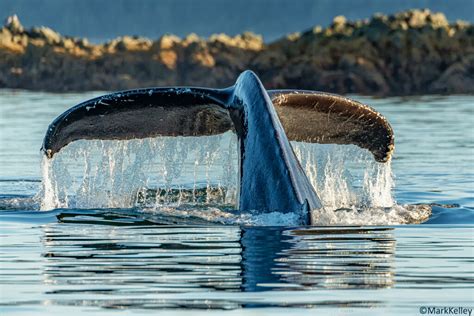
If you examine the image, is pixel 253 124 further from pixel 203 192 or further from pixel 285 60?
pixel 285 60

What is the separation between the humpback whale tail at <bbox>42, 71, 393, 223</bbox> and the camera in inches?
516

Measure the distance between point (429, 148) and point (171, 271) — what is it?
15245 mm

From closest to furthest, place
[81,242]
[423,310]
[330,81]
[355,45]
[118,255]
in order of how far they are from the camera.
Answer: [423,310], [118,255], [81,242], [330,81], [355,45]

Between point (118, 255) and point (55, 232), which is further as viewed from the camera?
point (55, 232)

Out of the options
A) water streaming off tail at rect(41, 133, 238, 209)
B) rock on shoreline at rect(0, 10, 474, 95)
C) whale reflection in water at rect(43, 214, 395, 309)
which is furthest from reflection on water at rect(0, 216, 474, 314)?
rock on shoreline at rect(0, 10, 474, 95)

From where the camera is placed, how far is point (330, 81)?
54.7 metres

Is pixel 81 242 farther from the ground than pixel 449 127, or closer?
closer

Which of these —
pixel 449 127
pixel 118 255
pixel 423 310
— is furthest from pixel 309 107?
pixel 449 127

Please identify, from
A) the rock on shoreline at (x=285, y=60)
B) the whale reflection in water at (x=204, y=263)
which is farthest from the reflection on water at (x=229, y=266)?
the rock on shoreline at (x=285, y=60)

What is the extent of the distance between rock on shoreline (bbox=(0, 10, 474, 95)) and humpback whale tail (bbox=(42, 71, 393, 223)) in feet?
123

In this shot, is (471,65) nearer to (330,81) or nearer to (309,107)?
(330,81)

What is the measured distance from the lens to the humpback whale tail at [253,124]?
43.0ft

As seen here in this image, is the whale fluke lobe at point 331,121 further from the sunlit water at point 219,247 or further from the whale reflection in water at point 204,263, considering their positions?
the whale reflection in water at point 204,263

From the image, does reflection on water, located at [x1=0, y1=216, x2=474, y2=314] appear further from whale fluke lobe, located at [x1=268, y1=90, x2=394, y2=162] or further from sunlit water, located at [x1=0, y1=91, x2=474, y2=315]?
whale fluke lobe, located at [x1=268, y1=90, x2=394, y2=162]
